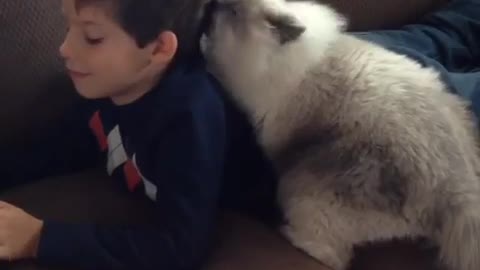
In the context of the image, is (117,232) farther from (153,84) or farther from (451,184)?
(451,184)

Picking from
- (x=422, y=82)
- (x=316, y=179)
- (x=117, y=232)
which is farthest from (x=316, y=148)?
(x=117, y=232)

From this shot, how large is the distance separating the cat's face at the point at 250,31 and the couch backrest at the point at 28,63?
8.9 inches

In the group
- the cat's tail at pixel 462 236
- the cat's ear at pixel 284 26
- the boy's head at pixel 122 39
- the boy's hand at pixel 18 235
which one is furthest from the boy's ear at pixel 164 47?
the cat's tail at pixel 462 236

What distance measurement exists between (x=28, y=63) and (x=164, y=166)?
263 millimetres

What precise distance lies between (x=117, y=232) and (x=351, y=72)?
0.38 metres

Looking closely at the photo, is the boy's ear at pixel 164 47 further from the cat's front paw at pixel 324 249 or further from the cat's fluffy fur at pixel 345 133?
the cat's front paw at pixel 324 249

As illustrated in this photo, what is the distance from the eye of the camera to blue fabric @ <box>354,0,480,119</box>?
1.46 meters

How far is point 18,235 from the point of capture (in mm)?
1059

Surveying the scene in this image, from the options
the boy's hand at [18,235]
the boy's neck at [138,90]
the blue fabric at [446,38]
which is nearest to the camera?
the boy's hand at [18,235]

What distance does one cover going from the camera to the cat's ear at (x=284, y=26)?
1145 mm

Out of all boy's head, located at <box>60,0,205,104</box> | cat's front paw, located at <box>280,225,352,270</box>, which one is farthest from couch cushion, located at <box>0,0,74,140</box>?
cat's front paw, located at <box>280,225,352,270</box>

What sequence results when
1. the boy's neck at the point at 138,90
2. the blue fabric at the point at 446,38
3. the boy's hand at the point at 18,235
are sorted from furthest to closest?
the blue fabric at the point at 446,38
the boy's neck at the point at 138,90
the boy's hand at the point at 18,235

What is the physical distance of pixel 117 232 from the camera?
3.55 feet

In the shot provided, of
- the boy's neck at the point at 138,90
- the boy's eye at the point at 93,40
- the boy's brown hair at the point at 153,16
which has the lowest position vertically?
the boy's neck at the point at 138,90
